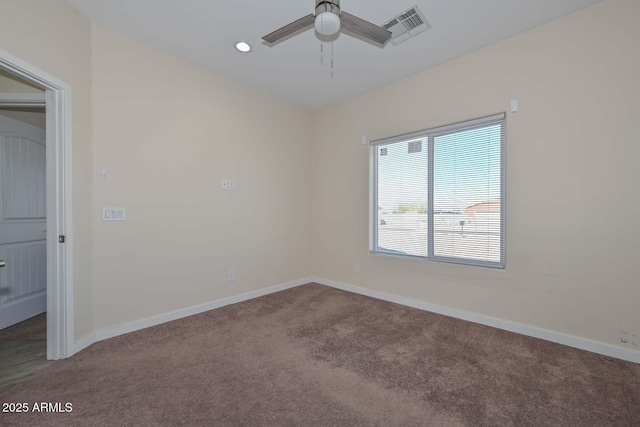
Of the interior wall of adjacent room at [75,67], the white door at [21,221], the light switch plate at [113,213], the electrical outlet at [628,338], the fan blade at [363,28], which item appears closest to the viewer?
the fan blade at [363,28]

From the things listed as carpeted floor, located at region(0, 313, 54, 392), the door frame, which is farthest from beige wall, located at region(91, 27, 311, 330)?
carpeted floor, located at region(0, 313, 54, 392)

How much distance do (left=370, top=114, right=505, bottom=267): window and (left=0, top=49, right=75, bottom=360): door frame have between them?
11.0ft

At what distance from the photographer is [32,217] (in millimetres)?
3166

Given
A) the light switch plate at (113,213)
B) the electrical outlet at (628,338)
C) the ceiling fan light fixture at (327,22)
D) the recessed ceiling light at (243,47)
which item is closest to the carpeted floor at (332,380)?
the electrical outlet at (628,338)

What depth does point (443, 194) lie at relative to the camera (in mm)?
3330

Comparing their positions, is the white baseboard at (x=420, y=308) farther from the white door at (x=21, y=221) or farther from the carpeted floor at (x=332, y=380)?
the white door at (x=21, y=221)

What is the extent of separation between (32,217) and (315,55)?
3.70 metres

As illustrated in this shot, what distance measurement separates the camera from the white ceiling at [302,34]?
94.1 inches

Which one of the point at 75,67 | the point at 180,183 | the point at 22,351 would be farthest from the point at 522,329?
the point at 75,67

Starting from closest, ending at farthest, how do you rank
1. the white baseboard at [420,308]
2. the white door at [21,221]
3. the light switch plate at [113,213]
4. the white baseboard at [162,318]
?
the white baseboard at [420,308] < the white baseboard at [162,318] < the light switch plate at [113,213] < the white door at [21,221]

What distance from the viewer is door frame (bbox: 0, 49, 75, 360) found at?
2283mm

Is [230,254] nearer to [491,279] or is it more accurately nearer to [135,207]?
[135,207]

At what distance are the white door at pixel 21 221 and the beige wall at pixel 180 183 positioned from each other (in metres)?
1.18

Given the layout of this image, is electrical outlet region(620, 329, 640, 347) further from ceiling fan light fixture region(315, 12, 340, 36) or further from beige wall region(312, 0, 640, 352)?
ceiling fan light fixture region(315, 12, 340, 36)
